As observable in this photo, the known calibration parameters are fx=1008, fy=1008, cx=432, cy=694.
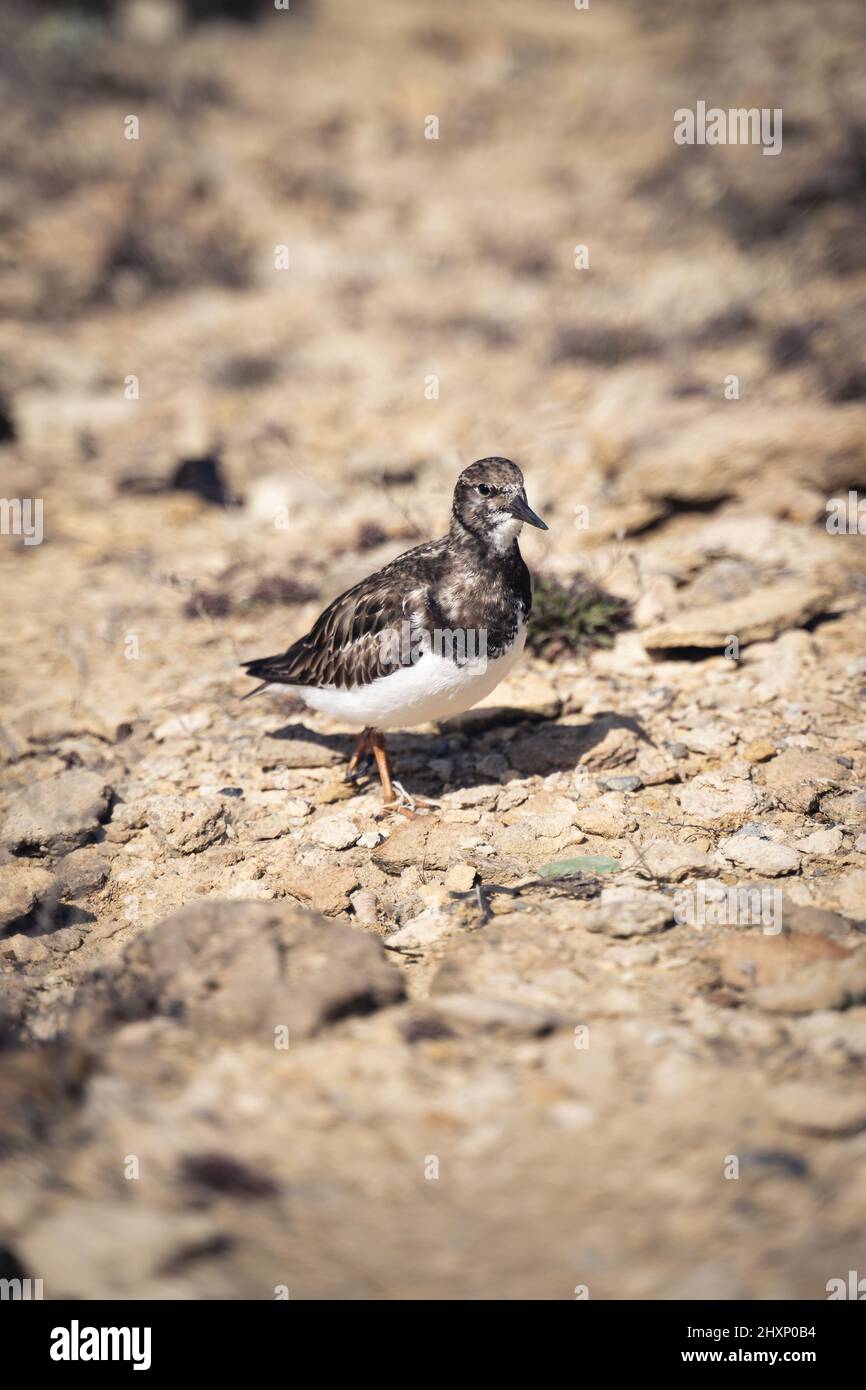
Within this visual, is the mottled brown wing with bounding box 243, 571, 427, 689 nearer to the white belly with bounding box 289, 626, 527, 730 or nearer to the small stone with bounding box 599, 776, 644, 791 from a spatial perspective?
the white belly with bounding box 289, 626, 527, 730

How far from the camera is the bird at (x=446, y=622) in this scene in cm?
542

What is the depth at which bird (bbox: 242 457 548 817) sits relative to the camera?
5.42 meters

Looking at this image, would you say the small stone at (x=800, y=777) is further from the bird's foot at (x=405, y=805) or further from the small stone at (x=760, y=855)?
the bird's foot at (x=405, y=805)

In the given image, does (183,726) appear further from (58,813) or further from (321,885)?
(321,885)

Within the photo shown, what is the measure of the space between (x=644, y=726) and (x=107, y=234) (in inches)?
498

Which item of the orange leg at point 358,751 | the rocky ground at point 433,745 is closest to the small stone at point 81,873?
the rocky ground at point 433,745

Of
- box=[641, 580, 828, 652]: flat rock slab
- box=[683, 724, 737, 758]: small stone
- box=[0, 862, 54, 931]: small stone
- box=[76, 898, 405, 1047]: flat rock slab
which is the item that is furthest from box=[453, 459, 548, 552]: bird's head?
box=[0, 862, 54, 931]: small stone

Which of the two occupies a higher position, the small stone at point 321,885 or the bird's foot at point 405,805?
the bird's foot at point 405,805

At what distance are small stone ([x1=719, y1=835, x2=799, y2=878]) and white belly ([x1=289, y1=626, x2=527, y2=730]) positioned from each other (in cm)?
153

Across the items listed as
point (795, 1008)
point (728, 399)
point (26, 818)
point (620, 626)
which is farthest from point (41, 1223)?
point (728, 399)

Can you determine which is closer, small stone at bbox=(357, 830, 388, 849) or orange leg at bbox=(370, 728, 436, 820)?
small stone at bbox=(357, 830, 388, 849)

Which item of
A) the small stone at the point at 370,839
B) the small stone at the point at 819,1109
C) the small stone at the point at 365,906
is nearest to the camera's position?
the small stone at the point at 819,1109

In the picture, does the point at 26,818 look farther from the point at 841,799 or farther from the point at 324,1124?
the point at 841,799
